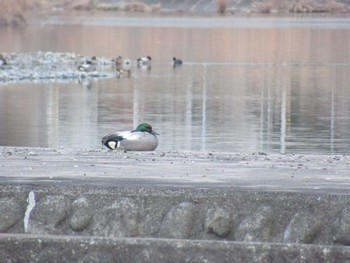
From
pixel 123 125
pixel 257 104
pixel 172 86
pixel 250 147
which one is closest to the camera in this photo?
pixel 250 147

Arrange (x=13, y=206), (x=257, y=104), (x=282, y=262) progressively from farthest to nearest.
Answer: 1. (x=257, y=104)
2. (x=13, y=206)
3. (x=282, y=262)

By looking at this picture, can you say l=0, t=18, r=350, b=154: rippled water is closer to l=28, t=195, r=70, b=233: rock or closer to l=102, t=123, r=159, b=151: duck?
l=102, t=123, r=159, b=151: duck

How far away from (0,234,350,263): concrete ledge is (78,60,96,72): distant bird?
71.7ft

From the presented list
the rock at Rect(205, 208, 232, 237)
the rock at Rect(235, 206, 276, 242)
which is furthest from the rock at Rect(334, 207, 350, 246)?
the rock at Rect(205, 208, 232, 237)

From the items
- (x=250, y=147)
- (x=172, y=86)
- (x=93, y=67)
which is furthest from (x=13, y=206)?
(x=93, y=67)

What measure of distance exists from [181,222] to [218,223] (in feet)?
0.70

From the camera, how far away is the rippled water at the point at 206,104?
15672mm

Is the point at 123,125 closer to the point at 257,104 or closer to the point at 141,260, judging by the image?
the point at 257,104

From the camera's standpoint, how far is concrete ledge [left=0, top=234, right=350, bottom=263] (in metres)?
7.12

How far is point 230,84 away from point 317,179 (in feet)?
57.9

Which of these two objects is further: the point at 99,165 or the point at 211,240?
the point at 99,165

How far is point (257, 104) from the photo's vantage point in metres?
21.1

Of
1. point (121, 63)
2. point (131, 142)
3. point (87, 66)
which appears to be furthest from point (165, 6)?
point (131, 142)

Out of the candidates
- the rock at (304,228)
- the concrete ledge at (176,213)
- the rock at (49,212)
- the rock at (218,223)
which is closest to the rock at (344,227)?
the concrete ledge at (176,213)
